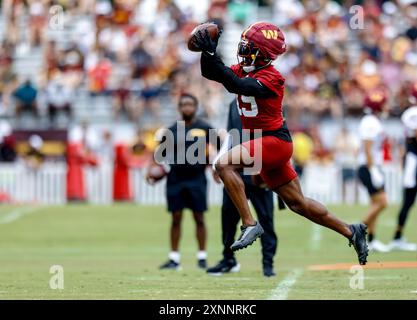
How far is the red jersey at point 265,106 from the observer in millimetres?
9680

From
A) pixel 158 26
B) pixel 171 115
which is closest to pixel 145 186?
pixel 171 115

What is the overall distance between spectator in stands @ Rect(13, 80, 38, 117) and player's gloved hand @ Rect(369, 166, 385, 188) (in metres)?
12.2

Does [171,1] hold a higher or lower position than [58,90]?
higher

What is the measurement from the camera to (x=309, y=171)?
22828 millimetres

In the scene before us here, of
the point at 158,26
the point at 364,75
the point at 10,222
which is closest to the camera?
the point at 10,222

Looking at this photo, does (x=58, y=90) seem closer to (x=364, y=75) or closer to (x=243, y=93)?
(x=364, y=75)

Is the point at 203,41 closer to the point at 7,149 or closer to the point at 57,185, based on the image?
the point at 57,185

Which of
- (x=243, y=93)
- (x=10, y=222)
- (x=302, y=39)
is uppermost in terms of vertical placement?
(x=302, y=39)

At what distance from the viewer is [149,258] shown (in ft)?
51.0

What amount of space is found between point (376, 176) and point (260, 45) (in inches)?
231

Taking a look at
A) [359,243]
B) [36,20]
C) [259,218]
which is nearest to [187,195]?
[259,218]
